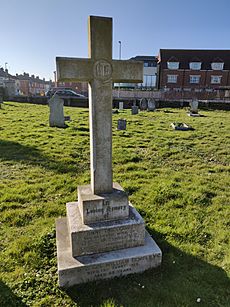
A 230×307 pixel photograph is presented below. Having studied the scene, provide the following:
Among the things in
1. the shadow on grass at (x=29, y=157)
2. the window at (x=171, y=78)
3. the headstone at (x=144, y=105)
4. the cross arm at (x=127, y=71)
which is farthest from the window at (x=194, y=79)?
the cross arm at (x=127, y=71)

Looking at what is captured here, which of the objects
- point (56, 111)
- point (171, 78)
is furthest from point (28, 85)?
point (56, 111)

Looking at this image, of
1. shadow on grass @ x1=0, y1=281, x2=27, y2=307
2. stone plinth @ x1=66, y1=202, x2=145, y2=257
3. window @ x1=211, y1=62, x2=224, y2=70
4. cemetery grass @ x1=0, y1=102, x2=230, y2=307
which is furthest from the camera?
window @ x1=211, y1=62, x2=224, y2=70

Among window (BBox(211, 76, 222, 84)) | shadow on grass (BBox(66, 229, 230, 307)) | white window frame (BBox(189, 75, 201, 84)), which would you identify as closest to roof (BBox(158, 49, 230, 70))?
white window frame (BBox(189, 75, 201, 84))

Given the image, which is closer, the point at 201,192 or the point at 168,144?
the point at 201,192

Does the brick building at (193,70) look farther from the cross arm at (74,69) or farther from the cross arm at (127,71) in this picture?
the cross arm at (74,69)

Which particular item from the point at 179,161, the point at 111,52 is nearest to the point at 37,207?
the point at 111,52

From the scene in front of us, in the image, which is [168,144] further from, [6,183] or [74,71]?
[74,71]

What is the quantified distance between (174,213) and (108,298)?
1941mm

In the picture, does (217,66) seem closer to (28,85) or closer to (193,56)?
(193,56)

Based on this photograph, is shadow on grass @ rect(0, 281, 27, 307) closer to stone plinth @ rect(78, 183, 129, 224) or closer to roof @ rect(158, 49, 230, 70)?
stone plinth @ rect(78, 183, 129, 224)

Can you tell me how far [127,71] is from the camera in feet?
9.15

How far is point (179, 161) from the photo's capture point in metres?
6.68

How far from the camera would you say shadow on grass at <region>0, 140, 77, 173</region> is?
5.95 m

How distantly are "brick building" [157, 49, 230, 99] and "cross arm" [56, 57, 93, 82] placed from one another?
42358 millimetres
